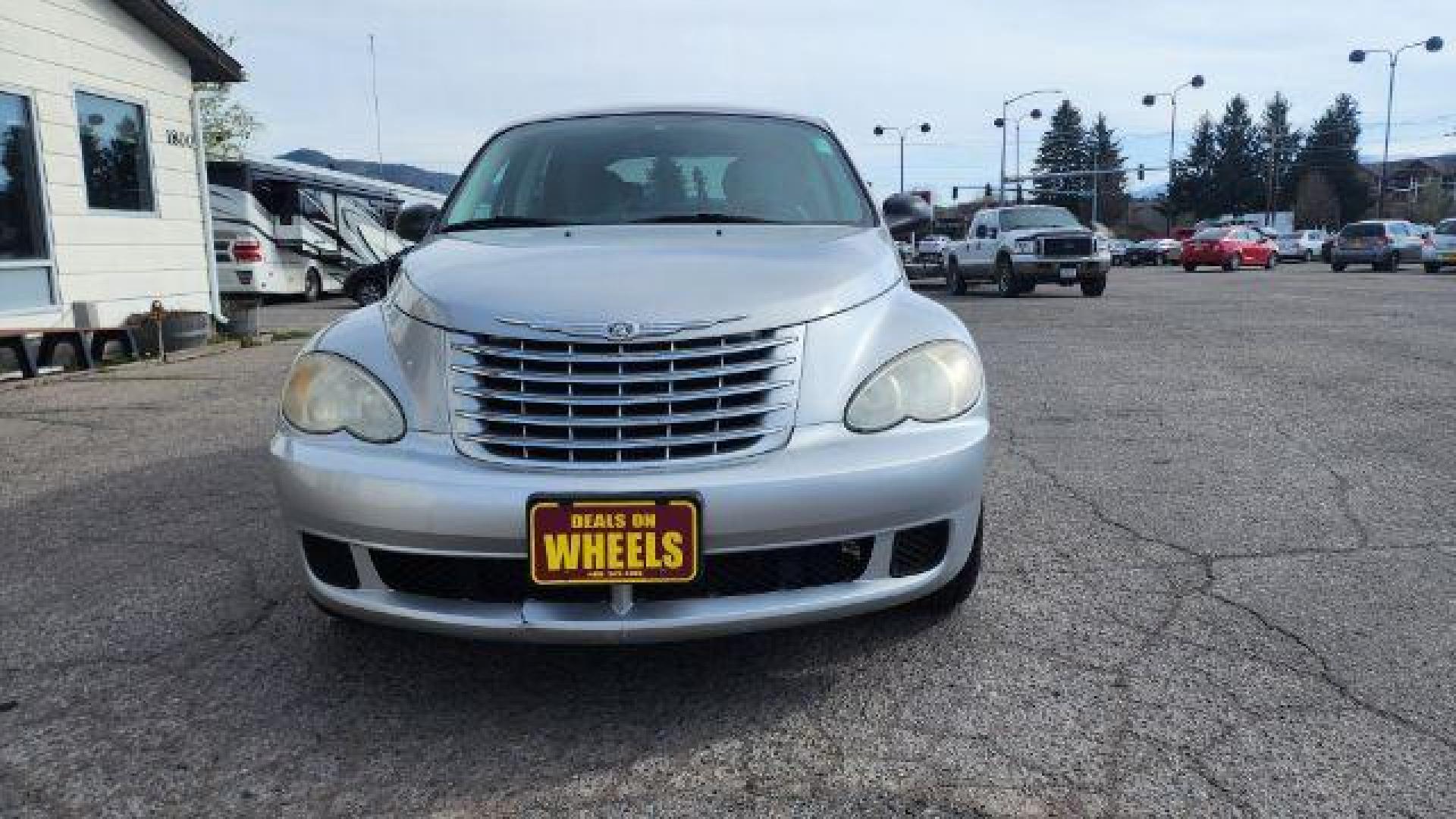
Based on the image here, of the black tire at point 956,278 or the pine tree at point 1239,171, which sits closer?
the black tire at point 956,278

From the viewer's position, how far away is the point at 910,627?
10.1ft

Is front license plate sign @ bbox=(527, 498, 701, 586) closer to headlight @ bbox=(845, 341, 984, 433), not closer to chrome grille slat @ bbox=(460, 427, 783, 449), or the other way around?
chrome grille slat @ bbox=(460, 427, 783, 449)

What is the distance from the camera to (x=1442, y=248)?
87.1ft

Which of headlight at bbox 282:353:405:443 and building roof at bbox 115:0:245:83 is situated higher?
building roof at bbox 115:0:245:83

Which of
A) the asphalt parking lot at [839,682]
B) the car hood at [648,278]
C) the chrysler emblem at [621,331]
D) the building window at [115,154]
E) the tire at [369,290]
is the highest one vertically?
the building window at [115,154]

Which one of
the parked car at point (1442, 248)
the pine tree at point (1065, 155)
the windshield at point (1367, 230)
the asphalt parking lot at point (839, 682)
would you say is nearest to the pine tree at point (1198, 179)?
the pine tree at point (1065, 155)

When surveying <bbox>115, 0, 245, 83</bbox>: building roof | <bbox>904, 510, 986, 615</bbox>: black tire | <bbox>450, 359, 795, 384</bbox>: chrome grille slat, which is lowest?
<bbox>904, 510, 986, 615</bbox>: black tire

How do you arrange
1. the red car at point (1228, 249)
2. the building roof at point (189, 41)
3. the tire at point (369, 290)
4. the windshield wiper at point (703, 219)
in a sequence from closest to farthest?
the windshield wiper at point (703, 219) → the building roof at point (189, 41) → the tire at point (369, 290) → the red car at point (1228, 249)

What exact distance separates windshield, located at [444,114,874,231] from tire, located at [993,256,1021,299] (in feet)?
50.6

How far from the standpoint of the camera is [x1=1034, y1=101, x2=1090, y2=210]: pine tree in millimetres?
99500

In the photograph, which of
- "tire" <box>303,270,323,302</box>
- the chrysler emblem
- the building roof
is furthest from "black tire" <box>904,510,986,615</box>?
"tire" <box>303,270,323,302</box>

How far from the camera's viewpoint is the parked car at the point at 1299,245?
1775 inches

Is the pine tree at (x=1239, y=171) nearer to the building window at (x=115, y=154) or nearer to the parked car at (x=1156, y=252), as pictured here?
the parked car at (x=1156, y=252)

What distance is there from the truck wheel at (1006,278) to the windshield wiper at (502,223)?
53.6 ft
